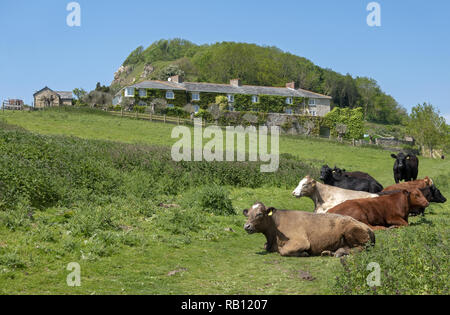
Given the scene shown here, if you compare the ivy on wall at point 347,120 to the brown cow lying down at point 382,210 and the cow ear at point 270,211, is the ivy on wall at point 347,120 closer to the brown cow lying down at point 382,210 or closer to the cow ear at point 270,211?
the brown cow lying down at point 382,210

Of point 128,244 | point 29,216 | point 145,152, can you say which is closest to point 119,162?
point 145,152

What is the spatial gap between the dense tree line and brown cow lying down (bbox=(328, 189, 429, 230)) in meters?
110

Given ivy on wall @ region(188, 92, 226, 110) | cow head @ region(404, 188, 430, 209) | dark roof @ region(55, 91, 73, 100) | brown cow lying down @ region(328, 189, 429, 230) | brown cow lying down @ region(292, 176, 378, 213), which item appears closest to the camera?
brown cow lying down @ region(328, 189, 429, 230)

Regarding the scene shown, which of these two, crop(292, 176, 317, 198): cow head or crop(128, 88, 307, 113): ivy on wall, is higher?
crop(128, 88, 307, 113): ivy on wall

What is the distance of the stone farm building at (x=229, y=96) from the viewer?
79938mm

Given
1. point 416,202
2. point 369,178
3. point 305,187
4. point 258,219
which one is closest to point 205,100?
point 369,178

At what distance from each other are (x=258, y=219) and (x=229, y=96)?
77.0 metres

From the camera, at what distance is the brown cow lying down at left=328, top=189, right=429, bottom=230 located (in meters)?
12.7

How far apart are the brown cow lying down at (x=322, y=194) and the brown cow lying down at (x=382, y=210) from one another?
229 cm

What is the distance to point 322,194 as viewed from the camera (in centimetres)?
1577

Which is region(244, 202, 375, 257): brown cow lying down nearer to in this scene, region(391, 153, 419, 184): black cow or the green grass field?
the green grass field

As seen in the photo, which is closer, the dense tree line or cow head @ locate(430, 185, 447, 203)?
cow head @ locate(430, 185, 447, 203)

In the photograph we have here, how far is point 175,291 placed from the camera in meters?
7.82

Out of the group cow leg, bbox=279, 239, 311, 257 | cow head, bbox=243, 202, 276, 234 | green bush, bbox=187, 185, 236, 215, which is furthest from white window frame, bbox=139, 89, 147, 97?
cow leg, bbox=279, 239, 311, 257
